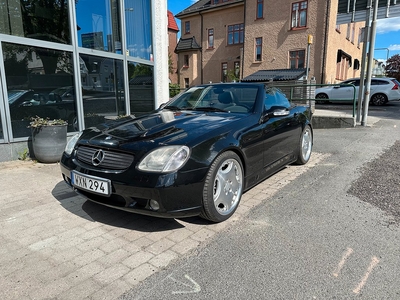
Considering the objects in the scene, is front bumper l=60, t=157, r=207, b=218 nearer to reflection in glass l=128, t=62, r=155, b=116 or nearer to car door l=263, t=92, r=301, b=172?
car door l=263, t=92, r=301, b=172

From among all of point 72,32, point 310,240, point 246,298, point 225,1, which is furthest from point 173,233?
point 225,1

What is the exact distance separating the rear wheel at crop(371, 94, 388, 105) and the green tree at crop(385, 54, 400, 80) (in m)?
34.2

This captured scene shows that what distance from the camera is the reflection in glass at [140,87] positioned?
817cm

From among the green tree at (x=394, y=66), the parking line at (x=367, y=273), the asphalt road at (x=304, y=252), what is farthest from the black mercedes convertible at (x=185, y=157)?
the green tree at (x=394, y=66)

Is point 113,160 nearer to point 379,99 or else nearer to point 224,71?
point 379,99

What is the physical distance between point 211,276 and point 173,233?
77 cm

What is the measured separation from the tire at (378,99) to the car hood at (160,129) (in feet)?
52.8

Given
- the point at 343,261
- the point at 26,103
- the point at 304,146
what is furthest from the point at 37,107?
the point at 343,261

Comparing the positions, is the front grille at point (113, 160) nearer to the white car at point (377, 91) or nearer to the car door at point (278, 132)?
Answer: the car door at point (278, 132)

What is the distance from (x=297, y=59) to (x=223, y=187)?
22.1m

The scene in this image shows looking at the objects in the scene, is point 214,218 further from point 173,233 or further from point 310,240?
point 310,240

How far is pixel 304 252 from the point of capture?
2545 millimetres

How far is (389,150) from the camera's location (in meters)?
6.30

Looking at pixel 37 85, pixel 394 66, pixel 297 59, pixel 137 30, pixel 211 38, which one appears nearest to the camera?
pixel 37 85
